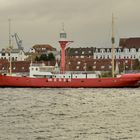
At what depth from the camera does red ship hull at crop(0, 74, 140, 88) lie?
326 ft

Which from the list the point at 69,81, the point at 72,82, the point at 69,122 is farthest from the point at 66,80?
the point at 69,122

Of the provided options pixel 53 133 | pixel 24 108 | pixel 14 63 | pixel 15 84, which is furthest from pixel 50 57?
pixel 53 133

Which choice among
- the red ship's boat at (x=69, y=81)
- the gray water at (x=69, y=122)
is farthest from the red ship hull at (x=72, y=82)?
the gray water at (x=69, y=122)

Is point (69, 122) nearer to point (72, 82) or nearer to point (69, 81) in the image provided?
point (69, 81)

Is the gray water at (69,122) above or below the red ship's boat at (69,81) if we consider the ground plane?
below

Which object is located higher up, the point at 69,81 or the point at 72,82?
the point at 69,81

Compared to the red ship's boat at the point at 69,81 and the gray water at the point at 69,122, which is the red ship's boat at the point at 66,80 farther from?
the gray water at the point at 69,122

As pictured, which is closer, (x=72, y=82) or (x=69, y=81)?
(x=69, y=81)

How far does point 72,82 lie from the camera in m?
100

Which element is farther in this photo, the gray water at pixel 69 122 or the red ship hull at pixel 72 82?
the red ship hull at pixel 72 82

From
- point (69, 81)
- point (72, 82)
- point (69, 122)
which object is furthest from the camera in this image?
point (72, 82)

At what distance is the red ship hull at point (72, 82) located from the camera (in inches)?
3915

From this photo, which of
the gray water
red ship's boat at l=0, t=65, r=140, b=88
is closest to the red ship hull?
red ship's boat at l=0, t=65, r=140, b=88

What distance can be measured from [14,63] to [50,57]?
27214 millimetres
